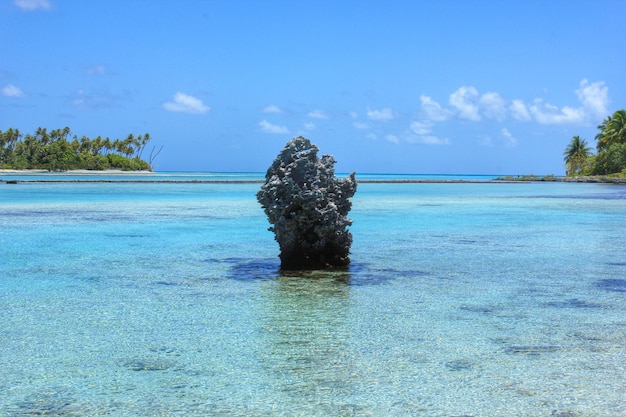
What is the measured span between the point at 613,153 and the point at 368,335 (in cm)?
8075

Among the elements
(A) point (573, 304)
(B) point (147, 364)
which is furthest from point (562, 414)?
(A) point (573, 304)

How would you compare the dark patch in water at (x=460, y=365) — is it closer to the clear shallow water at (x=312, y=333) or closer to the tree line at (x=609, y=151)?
the clear shallow water at (x=312, y=333)

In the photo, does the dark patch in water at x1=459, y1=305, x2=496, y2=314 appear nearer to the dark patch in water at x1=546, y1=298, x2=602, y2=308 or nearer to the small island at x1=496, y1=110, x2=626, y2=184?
the dark patch in water at x1=546, y1=298, x2=602, y2=308

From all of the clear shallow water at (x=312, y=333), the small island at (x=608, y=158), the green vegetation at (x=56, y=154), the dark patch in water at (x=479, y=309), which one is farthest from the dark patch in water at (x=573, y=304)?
the green vegetation at (x=56, y=154)

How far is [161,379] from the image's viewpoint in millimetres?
5340

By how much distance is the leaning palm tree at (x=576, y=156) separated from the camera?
9388 centimetres

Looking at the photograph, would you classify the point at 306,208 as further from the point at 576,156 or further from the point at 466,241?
the point at 576,156

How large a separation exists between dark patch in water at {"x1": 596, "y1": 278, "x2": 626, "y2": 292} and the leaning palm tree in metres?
89.0

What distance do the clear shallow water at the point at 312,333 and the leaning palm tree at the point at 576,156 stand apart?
3400 inches

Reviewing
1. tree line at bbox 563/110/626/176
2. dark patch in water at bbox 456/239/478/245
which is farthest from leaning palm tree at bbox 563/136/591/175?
dark patch in water at bbox 456/239/478/245

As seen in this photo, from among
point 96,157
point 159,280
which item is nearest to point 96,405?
point 159,280

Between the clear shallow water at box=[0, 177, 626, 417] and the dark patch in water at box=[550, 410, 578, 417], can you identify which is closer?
the dark patch in water at box=[550, 410, 578, 417]

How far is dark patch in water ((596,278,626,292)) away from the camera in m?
9.51

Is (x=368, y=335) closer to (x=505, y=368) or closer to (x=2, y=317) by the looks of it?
(x=505, y=368)
